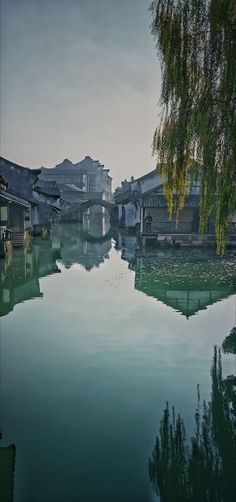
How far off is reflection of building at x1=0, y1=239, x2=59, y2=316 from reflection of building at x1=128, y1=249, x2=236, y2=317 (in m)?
4.14

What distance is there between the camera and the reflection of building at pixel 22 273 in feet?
41.9

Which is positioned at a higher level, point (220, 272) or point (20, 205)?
point (20, 205)

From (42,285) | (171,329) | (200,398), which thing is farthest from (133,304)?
(200,398)

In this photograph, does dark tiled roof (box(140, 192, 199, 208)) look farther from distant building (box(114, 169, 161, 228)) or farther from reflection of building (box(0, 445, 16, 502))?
reflection of building (box(0, 445, 16, 502))

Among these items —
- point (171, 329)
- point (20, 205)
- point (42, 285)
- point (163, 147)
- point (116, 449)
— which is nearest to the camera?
point (116, 449)

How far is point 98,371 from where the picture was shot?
729cm

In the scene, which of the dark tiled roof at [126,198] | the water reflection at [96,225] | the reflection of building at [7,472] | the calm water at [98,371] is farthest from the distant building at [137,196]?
the reflection of building at [7,472]

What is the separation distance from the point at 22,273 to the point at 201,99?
460 inches

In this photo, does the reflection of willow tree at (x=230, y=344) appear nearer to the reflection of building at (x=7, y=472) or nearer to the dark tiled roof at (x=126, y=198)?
the reflection of building at (x=7, y=472)

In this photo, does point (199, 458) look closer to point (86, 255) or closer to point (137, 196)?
Result: point (86, 255)

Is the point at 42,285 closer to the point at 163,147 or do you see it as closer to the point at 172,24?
the point at 163,147

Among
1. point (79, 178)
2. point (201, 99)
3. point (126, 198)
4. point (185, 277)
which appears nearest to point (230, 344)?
point (201, 99)

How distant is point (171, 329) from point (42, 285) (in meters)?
6.71

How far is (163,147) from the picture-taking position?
29.3 feet
